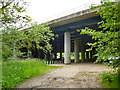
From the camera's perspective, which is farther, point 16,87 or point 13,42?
point 16,87

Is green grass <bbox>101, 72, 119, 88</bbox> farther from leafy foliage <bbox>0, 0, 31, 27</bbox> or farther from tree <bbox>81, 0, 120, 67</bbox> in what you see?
leafy foliage <bbox>0, 0, 31, 27</bbox>

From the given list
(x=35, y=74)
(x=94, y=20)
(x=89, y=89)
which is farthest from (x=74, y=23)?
(x=89, y=89)

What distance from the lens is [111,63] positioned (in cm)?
363

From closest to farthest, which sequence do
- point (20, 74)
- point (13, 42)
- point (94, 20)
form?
1. point (13, 42)
2. point (20, 74)
3. point (94, 20)

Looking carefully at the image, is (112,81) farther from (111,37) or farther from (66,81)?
(66,81)

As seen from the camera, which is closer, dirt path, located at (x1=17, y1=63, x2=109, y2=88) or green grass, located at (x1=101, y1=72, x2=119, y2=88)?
green grass, located at (x1=101, y1=72, x2=119, y2=88)

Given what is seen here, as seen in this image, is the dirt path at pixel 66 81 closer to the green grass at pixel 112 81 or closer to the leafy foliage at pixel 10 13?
the green grass at pixel 112 81

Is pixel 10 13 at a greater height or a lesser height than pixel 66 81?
greater

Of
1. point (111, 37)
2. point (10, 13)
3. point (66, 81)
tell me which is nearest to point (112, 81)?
point (111, 37)

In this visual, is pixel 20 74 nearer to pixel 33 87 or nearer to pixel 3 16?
pixel 33 87

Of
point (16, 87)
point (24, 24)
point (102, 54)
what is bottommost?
point (16, 87)

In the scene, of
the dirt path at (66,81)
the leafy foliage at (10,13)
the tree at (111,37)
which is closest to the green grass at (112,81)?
the dirt path at (66,81)

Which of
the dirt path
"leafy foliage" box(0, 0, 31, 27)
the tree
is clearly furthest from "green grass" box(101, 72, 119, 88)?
"leafy foliage" box(0, 0, 31, 27)

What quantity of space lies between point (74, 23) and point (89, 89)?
10.8 m
